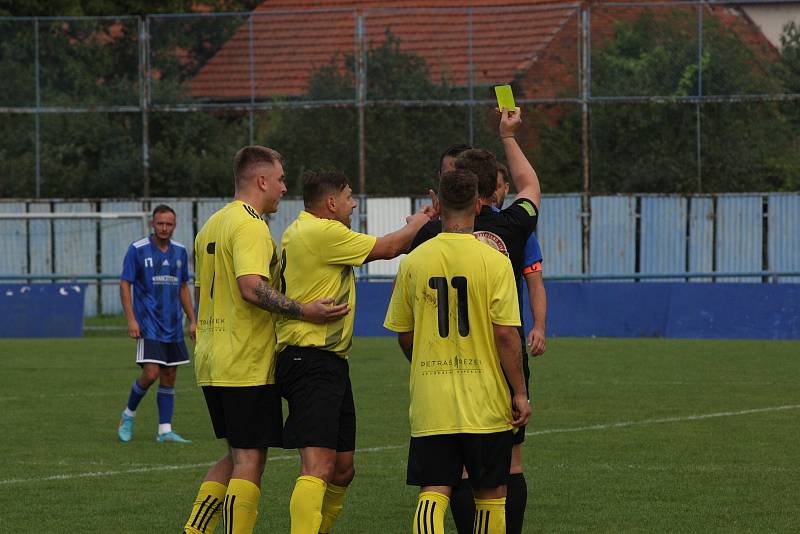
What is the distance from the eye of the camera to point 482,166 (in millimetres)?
6836

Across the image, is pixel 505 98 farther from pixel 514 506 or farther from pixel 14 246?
pixel 14 246

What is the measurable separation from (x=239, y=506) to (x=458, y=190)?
2004mm

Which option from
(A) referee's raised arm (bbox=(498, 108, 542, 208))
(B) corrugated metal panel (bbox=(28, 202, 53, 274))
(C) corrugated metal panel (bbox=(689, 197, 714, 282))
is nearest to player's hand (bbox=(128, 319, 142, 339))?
(A) referee's raised arm (bbox=(498, 108, 542, 208))

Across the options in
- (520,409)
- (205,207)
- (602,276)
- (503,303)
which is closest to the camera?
(503,303)

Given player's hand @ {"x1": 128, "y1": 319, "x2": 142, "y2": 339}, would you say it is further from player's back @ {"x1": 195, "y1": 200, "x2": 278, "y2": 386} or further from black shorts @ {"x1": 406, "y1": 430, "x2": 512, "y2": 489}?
black shorts @ {"x1": 406, "y1": 430, "x2": 512, "y2": 489}

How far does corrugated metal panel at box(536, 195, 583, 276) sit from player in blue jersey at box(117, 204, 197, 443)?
50.5 ft

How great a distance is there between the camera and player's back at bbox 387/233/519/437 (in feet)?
20.7

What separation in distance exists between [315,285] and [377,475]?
11.0 feet

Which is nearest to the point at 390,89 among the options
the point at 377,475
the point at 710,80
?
the point at 710,80

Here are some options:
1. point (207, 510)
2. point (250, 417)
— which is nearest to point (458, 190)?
point (250, 417)

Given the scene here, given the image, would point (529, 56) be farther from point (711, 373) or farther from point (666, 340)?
point (711, 373)

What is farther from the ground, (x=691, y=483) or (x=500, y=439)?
(x=500, y=439)

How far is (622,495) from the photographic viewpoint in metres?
9.28

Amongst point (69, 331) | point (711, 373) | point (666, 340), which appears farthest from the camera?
point (69, 331)
